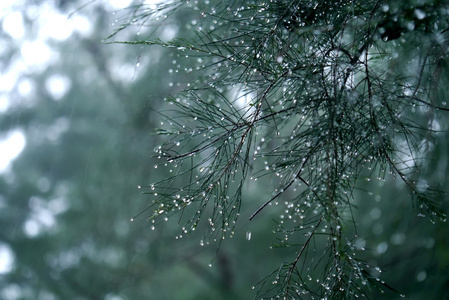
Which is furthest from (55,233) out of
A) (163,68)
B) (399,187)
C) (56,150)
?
(399,187)

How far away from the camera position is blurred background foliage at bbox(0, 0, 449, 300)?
4.07 metres

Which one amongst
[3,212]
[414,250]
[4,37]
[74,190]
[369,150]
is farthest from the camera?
[3,212]

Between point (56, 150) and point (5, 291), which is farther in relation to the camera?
point (56, 150)

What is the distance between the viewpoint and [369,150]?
63.3 inches

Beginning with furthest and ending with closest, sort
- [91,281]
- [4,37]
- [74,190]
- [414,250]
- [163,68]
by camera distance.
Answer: [74,190] < [91,281] < [4,37] < [163,68] < [414,250]

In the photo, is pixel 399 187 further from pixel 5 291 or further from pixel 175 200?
pixel 5 291

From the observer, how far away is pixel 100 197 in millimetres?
6043

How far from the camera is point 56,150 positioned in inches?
283

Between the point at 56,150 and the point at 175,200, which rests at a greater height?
A: the point at 56,150

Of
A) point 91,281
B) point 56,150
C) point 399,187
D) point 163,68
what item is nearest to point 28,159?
point 56,150

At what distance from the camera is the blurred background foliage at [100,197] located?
4066mm

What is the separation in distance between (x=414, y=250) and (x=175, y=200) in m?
2.21

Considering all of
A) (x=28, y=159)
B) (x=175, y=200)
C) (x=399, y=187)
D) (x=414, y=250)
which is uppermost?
(x=28, y=159)

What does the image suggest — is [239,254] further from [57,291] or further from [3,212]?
[3,212]
